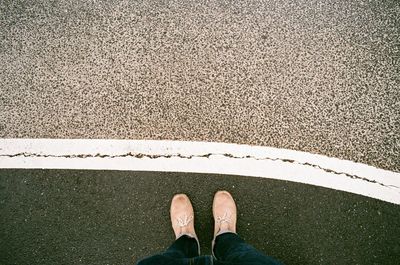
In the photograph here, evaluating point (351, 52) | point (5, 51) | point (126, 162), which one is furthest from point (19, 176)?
point (351, 52)

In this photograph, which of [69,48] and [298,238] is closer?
[298,238]

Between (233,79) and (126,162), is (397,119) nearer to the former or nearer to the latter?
(233,79)

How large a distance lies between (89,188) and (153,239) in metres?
0.66

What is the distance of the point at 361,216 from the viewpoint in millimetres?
2250

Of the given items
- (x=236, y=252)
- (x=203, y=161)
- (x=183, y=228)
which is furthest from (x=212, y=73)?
(x=236, y=252)

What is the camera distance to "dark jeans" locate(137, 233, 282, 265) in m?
1.82

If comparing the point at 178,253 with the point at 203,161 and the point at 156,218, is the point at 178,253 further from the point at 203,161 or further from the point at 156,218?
the point at 203,161

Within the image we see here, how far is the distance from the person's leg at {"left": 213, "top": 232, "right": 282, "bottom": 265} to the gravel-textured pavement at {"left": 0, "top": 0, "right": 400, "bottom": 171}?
752mm

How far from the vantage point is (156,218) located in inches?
90.7

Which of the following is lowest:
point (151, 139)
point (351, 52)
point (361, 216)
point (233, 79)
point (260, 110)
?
point (361, 216)

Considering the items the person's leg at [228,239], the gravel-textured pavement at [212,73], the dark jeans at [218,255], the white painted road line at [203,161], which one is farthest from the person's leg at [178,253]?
the gravel-textured pavement at [212,73]

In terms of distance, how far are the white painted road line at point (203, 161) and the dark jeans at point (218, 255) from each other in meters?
0.53

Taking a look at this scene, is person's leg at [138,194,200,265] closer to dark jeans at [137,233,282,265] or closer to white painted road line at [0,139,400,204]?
dark jeans at [137,233,282,265]

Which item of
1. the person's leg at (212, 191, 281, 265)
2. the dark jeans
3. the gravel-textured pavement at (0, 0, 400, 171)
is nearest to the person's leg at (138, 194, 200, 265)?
the dark jeans
